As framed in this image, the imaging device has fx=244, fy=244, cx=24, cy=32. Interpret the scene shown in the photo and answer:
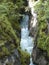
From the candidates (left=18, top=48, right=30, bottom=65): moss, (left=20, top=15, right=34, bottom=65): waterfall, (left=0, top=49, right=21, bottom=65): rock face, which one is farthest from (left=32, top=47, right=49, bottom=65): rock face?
(left=0, top=49, right=21, bottom=65): rock face

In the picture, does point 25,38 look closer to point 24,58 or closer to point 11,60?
point 24,58

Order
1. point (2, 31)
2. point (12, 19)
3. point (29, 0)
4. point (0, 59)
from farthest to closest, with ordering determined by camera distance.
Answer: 1. point (29, 0)
2. point (12, 19)
3. point (2, 31)
4. point (0, 59)

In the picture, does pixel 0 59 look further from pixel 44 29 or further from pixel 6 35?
pixel 44 29

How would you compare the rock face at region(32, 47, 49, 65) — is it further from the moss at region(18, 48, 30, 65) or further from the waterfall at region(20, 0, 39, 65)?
the moss at region(18, 48, 30, 65)

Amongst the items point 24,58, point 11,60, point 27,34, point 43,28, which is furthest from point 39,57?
point 27,34

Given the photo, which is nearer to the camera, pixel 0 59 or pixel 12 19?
pixel 0 59

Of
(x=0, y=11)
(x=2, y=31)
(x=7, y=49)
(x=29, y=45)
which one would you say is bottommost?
(x=29, y=45)

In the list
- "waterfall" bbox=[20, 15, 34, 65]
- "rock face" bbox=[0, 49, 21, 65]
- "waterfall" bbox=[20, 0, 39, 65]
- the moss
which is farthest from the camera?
"waterfall" bbox=[20, 0, 39, 65]

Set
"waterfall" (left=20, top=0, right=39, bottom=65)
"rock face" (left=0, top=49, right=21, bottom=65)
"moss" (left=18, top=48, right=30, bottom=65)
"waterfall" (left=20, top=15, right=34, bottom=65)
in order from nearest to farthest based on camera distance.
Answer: "rock face" (left=0, top=49, right=21, bottom=65), "moss" (left=18, top=48, right=30, bottom=65), "waterfall" (left=20, top=15, right=34, bottom=65), "waterfall" (left=20, top=0, right=39, bottom=65)

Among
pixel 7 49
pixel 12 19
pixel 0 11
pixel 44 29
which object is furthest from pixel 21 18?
pixel 7 49
